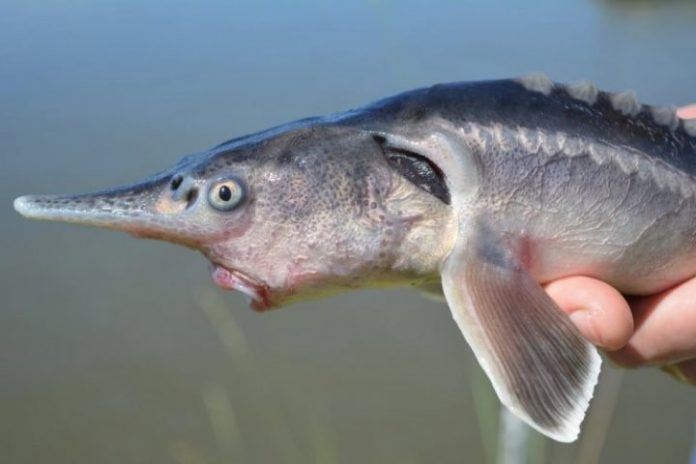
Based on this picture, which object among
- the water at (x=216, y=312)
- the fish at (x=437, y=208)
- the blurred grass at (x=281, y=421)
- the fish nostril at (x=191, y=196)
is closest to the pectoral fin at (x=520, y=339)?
the fish at (x=437, y=208)

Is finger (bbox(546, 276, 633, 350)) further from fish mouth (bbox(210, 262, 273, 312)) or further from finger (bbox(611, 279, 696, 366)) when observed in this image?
fish mouth (bbox(210, 262, 273, 312))

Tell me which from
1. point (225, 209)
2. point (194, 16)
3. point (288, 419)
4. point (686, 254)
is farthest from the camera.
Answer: point (194, 16)

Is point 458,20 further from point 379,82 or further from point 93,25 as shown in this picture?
point 93,25

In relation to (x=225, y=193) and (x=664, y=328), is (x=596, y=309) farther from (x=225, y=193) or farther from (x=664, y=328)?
(x=225, y=193)

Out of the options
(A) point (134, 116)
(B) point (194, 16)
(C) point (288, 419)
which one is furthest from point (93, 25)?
(C) point (288, 419)

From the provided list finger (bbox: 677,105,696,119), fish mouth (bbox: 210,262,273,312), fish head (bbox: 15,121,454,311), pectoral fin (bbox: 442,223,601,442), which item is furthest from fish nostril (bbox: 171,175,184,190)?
finger (bbox: 677,105,696,119)

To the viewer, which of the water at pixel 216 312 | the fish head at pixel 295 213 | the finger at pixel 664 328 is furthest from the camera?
Answer: the water at pixel 216 312

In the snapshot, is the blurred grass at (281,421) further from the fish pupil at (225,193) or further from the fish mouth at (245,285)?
the fish pupil at (225,193)
